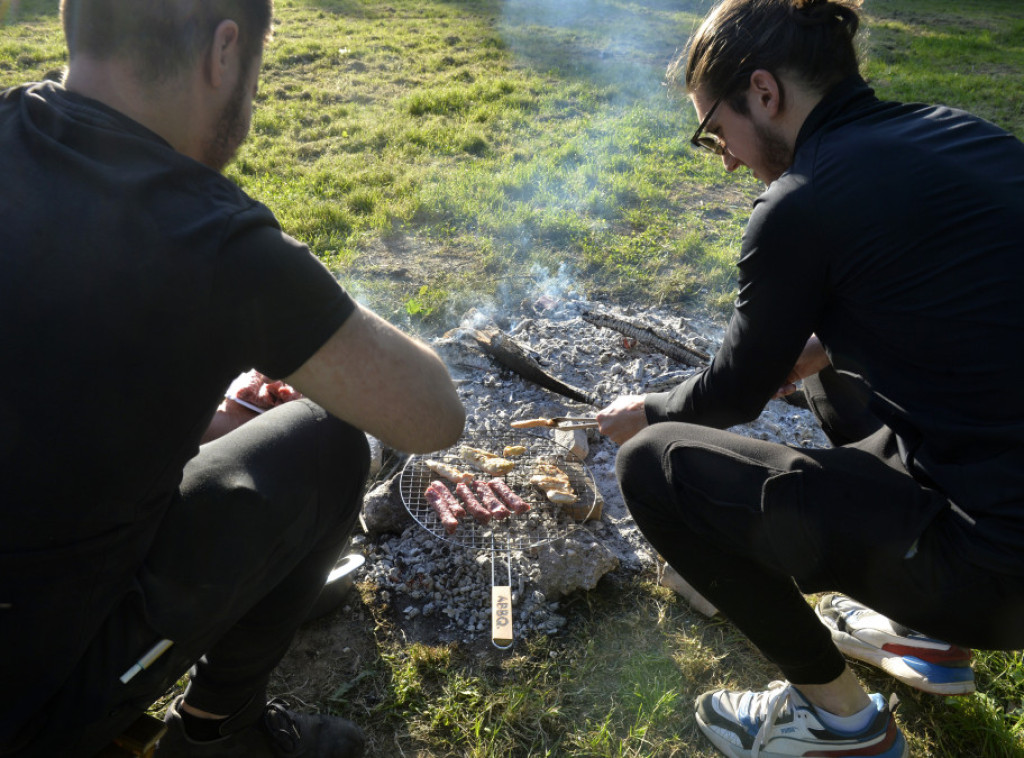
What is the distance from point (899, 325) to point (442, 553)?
2023 mm

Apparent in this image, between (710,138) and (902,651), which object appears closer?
(710,138)

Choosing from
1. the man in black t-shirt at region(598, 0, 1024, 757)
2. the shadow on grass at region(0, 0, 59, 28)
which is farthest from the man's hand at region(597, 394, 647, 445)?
the shadow on grass at region(0, 0, 59, 28)

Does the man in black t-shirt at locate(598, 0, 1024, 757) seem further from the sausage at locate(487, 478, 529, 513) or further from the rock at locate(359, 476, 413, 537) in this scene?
the rock at locate(359, 476, 413, 537)

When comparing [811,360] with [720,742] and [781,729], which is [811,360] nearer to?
[781,729]

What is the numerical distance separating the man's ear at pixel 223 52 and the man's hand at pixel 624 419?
1.69 meters

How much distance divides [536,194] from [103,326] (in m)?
5.64

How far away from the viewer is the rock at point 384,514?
3.22 meters

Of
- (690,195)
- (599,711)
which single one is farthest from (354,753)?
(690,195)

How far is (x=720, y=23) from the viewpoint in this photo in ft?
7.39

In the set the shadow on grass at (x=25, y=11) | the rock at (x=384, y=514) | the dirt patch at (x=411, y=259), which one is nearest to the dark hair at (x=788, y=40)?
the rock at (x=384, y=514)

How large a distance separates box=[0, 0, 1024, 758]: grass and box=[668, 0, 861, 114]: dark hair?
2071 mm

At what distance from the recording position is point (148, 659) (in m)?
1.69

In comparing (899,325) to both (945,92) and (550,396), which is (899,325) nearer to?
(550,396)

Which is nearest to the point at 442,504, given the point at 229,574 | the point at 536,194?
the point at 229,574
